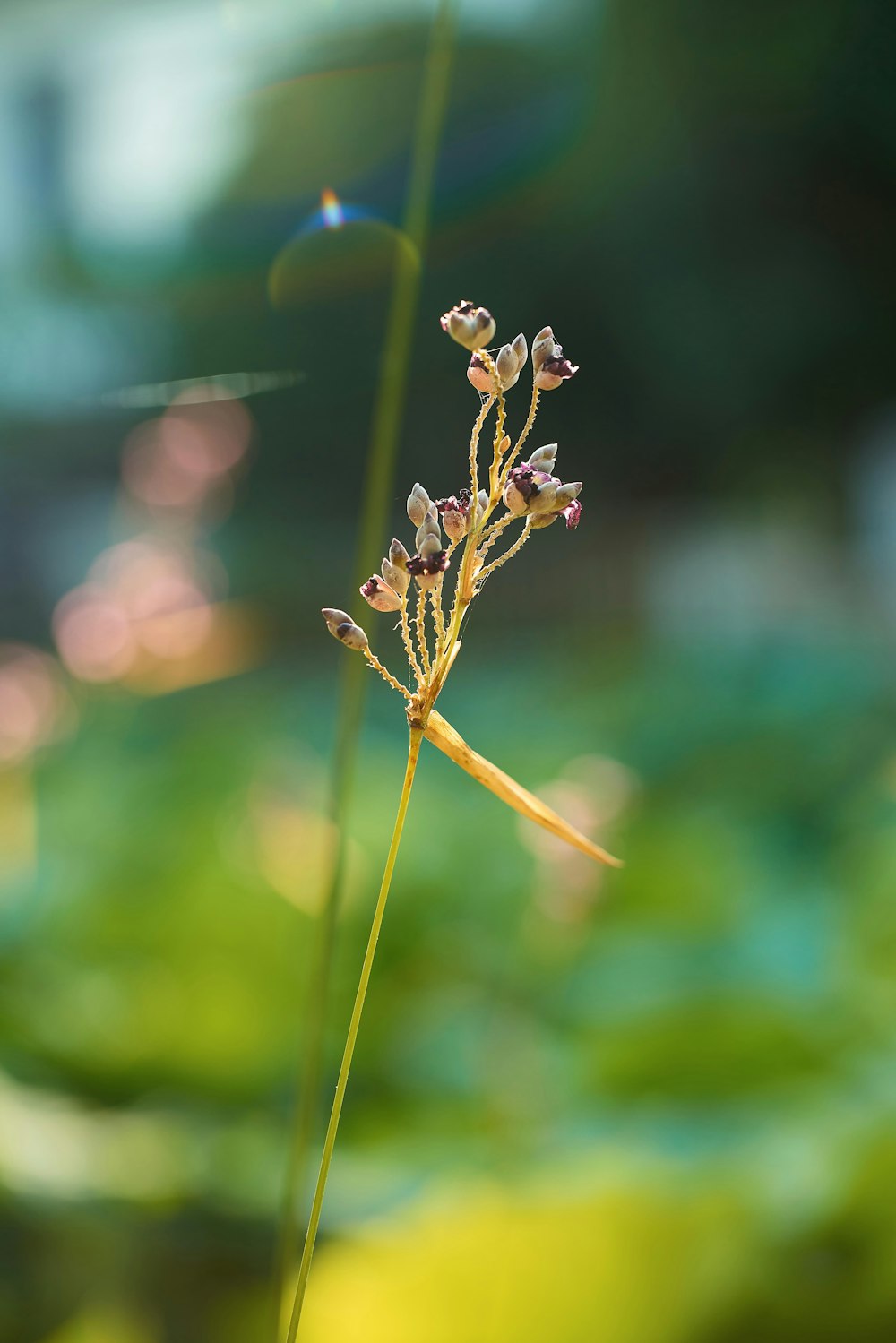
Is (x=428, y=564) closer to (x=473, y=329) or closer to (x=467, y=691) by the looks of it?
(x=473, y=329)

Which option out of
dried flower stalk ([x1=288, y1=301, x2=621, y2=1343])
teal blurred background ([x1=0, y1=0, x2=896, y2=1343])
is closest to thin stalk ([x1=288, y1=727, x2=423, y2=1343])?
dried flower stalk ([x1=288, y1=301, x2=621, y2=1343])

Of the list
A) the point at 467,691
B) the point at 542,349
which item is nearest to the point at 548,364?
the point at 542,349

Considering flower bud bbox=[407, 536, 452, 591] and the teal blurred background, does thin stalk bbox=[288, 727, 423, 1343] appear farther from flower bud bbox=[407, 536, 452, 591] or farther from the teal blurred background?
the teal blurred background

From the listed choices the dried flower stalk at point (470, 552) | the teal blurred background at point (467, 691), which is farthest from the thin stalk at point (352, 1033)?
the teal blurred background at point (467, 691)

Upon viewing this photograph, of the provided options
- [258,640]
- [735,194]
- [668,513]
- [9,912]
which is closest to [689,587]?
[668,513]

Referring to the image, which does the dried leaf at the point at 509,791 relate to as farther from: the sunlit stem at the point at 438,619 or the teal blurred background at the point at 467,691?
the teal blurred background at the point at 467,691
